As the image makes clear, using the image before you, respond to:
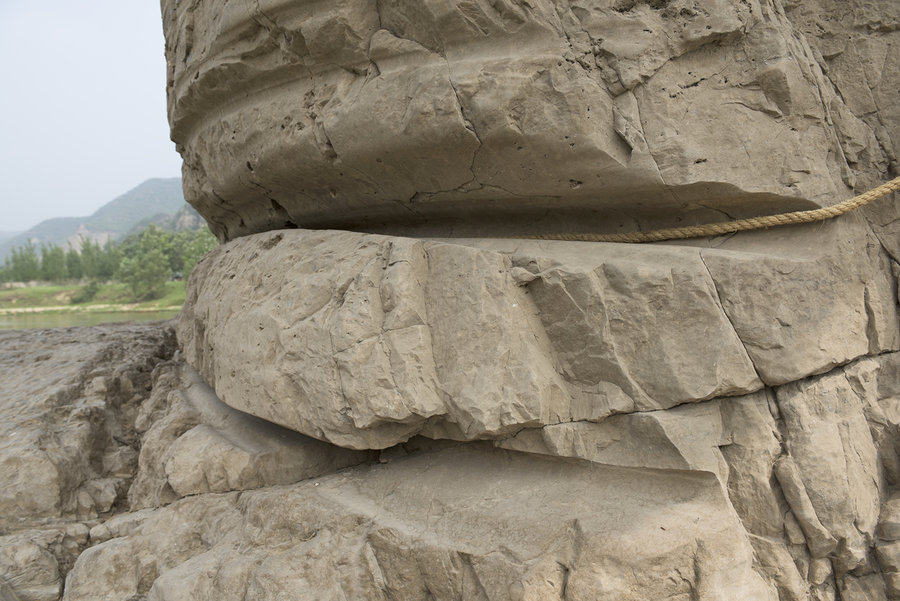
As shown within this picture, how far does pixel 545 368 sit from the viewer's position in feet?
5.24

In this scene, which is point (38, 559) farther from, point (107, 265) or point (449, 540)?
point (107, 265)

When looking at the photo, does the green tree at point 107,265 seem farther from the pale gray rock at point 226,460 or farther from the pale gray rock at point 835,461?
the pale gray rock at point 835,461

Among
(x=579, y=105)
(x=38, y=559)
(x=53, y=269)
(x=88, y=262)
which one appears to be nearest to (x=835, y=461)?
(x=579, y=105)

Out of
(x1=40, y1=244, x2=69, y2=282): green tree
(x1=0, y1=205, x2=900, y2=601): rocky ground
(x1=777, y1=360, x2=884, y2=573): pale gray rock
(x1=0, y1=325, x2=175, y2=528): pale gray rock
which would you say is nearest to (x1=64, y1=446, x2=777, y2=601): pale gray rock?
(x1=0, y1=205, x2=900, y2=601): rocky ground

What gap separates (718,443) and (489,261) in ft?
2.81

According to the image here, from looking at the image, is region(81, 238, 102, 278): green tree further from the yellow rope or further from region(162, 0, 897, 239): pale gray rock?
the yellow rope

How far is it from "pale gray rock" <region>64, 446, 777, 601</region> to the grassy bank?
17.4 metres

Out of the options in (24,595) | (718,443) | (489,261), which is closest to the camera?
(718,443)

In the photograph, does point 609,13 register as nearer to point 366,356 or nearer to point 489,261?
point 489,261

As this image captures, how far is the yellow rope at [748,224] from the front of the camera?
5.39ft

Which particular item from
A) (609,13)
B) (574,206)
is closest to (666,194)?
(574,206)

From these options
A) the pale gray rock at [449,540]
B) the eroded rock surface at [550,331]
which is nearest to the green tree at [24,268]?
the pale gray rock at [449,540]

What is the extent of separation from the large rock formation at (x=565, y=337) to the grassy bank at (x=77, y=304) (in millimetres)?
17661

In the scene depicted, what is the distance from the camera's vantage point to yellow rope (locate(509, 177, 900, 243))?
164 cm
